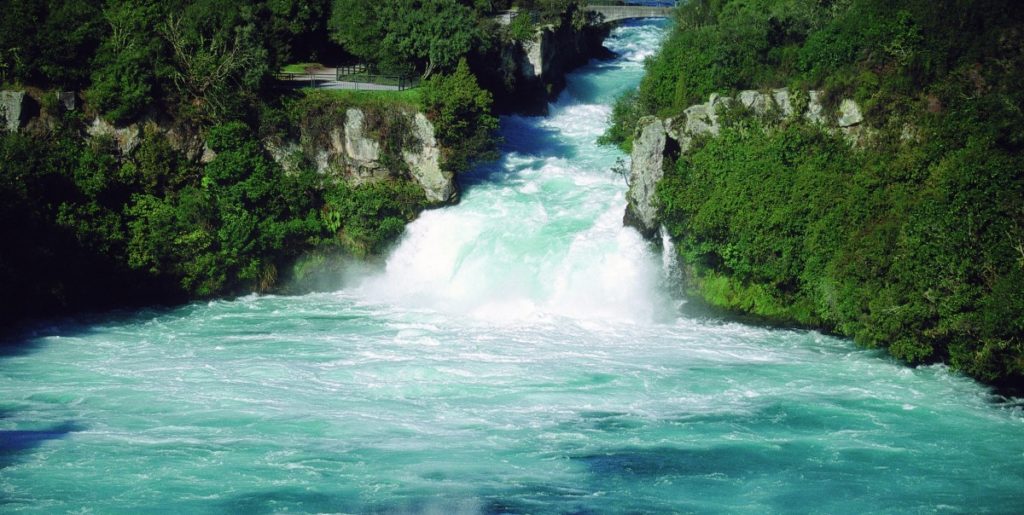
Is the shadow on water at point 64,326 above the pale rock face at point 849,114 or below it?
below

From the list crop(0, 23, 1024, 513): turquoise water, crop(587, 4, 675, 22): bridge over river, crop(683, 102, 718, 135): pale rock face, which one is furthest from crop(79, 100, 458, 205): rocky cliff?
→ crop(587, 4, 675, 22): bridge over river

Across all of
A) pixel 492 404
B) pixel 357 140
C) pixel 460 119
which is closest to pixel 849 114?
pixel 460 119

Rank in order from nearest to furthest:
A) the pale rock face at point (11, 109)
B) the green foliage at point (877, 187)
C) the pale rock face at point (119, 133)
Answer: the green foliage at point (877, 187)
the pale rock face at point (11, 109)
the pale rock face at point (119, 133)

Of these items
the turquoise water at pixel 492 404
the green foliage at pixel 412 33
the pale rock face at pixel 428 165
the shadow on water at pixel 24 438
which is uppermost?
the green foliage at pixel 412 33

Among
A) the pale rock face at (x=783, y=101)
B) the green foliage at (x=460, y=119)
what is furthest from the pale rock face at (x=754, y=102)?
the green foliage at (x=460, y=119)

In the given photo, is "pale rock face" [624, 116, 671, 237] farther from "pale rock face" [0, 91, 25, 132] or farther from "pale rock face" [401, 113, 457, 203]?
"pale rock face" [0, 91, 25, 132]

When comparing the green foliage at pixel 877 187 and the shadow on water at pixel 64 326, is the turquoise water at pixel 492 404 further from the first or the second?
the green foliage at pixel 877 187

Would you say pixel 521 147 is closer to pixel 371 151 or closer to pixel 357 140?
pixel 371 151
